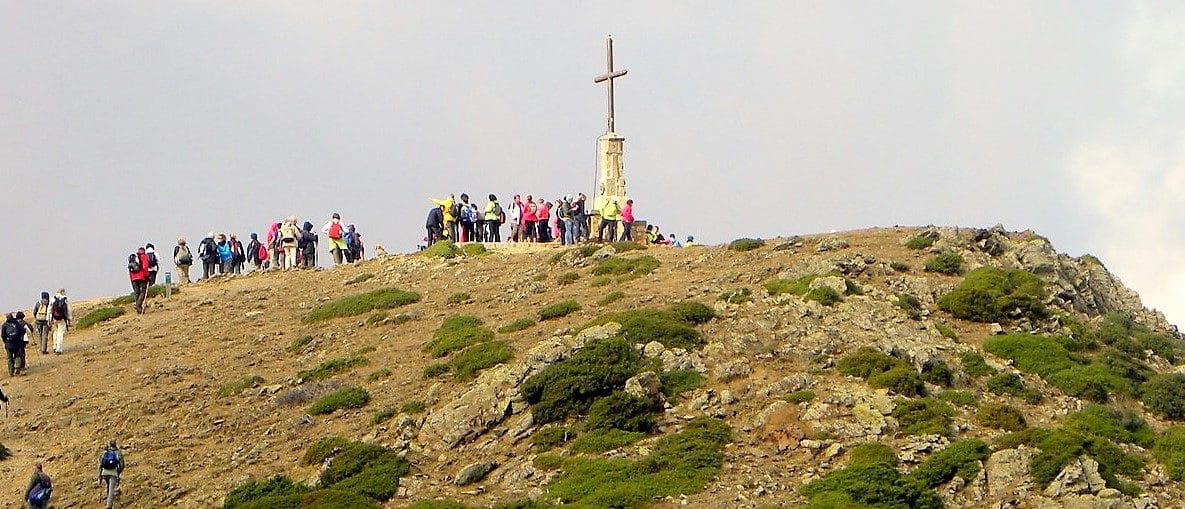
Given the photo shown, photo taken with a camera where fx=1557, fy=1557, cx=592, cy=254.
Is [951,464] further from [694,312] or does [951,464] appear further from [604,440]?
[694,312]

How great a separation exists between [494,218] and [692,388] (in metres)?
21.5

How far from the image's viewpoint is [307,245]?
52375 millimetres

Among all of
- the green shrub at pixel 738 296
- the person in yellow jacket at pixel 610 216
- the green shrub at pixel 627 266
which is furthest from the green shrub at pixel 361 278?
the green shrub at pixel 738 296

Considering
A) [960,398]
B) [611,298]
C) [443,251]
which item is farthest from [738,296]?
[443,251]

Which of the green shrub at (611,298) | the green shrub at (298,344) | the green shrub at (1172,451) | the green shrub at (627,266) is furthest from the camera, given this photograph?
the green shrub at (627,266)

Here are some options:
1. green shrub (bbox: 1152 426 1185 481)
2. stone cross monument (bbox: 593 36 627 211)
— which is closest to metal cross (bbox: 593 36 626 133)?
stone cross monument (bbox: 593 36 627 211)

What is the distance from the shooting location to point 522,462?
29734 mm

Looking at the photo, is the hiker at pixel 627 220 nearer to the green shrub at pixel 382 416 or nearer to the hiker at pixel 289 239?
the hiker at pixel 289 239

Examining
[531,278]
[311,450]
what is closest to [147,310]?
[531,278]

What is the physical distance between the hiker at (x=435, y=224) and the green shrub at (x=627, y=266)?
35.9 ft

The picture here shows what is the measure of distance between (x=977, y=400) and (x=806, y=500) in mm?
5834

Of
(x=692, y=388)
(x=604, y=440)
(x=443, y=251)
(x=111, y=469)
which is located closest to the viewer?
(x=111, y=469)

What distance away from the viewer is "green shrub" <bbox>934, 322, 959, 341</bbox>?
3378 cm

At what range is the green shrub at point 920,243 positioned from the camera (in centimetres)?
3956
